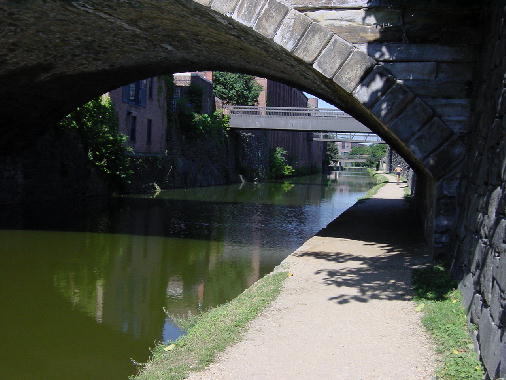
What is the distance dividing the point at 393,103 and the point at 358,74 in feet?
1.97

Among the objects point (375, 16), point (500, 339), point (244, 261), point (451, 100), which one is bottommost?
point (244, 261)

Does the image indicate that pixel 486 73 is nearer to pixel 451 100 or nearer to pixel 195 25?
pixel 451 100

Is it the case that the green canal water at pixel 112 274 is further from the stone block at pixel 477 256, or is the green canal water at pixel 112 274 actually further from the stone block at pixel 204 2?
the stone block at pixel 204 2

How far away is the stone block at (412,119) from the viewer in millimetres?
7277

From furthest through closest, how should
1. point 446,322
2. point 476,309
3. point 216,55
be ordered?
point 216,55
point 446,322
point 476,309

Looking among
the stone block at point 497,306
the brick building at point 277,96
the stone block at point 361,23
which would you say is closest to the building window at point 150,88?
the brick building at point 277,96

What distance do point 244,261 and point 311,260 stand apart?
2434 millimetres

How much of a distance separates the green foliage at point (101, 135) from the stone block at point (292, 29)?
13378 millimetres

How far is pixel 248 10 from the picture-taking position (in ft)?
24.5

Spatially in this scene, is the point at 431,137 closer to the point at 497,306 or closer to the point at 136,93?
the point at 497,306

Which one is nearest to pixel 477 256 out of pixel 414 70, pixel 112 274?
pixel 414 70

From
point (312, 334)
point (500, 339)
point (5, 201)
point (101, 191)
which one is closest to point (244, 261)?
point (312, 334)

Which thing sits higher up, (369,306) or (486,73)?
(486,73)

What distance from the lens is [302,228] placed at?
47.9 feet
